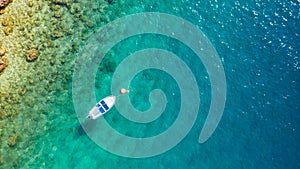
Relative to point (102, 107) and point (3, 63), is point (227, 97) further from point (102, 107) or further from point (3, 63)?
point (3, 63)

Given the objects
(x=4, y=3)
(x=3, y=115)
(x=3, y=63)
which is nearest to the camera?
(x=3, y=115)

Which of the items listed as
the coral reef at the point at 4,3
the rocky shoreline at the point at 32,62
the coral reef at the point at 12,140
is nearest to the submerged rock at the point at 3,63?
the rocky shoreline at the point at 32,62

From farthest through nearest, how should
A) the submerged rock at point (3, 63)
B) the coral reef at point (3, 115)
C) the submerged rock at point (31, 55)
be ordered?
the submerged rock at point (31, 55) < the submerged rock at point (3, 63) < the coral reef at point (3, 115)

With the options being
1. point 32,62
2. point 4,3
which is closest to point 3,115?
point 32,62

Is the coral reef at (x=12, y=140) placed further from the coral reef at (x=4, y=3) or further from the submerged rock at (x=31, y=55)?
the coral reef at (x=4, y=3)

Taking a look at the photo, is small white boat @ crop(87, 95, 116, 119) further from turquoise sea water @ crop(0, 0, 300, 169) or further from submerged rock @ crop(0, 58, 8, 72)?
submerged rock @ crop(0, 58, 8, 72)

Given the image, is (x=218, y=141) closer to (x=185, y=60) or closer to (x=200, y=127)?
(x=200, y=127)
